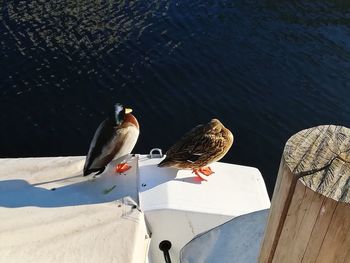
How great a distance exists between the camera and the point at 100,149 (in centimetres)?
562

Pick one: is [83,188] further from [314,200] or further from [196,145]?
[314,200]

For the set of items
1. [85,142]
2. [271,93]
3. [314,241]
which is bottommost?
[85,142]

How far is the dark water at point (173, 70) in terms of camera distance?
10453 millimetres

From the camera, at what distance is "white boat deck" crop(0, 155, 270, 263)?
366 cm

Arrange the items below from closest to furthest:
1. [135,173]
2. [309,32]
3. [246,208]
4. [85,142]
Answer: [246,208]
[135,173]
[85,142]
[309,32]

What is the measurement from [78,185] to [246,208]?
5.20 feet

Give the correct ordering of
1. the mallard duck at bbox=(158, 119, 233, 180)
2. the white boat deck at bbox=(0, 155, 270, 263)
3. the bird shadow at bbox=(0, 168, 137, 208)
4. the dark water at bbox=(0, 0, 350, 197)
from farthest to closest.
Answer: the dark water at bbox=(0, 0, 350, 197)
the mallard duck at bbox=(158, 119, 233, 180)
the bird shadow at bbox=(0, 168, 137, 208)
the white boat deck at bbox=(0, 155, 270, 263)

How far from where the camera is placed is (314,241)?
1833mm

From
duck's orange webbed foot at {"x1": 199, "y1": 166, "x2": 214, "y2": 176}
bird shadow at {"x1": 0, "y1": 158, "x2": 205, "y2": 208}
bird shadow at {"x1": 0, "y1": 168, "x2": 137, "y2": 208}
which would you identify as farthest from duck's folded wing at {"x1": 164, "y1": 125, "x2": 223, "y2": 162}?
bird shadow at {"x1": 0, "y1": 168, "x2": 137, "y2": 208}

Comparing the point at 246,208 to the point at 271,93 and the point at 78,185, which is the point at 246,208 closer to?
the point at 78,185

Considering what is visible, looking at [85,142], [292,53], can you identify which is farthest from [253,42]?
[85,142]

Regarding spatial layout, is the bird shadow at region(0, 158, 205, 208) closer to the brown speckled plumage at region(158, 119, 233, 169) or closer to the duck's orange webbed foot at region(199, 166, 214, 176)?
the duck's orange webbed foot at region(199, 166, 214, 176)

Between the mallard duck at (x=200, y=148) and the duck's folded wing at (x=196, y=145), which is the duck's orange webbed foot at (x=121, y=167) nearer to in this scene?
the mallard duck at (x=200, y=148)

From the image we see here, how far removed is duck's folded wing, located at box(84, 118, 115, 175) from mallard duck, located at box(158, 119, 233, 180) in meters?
0.74
